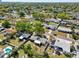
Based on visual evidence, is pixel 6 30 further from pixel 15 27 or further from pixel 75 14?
pixel 75 14

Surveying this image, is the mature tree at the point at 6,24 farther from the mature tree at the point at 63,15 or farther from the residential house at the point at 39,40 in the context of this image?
the mature tree at the point at 63,15

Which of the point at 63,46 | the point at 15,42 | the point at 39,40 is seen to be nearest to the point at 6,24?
the point at 15,42

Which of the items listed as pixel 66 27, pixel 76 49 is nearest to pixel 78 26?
pixel 66 27

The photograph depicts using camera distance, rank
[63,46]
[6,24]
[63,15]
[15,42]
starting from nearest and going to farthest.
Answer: [63,46]
[15,42]
[6,24]
[63,15]

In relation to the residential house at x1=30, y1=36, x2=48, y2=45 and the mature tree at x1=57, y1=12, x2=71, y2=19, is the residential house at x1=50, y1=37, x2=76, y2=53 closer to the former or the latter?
the residential house at x1=30, y1=36, x2=48, y2=45

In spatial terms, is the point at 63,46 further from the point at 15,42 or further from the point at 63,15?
the point at 63,15

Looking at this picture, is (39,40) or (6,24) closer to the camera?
(39,40)

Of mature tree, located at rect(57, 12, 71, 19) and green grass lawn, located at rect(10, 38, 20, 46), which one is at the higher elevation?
mature tree, located at rect(57, 12, 71, 19)

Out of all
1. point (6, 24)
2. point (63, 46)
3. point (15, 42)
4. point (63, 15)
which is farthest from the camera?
point (63, 15)

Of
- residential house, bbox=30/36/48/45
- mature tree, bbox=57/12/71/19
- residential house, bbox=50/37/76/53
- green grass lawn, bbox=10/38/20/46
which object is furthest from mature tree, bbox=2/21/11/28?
mature tree, bbox=57/12/71/19

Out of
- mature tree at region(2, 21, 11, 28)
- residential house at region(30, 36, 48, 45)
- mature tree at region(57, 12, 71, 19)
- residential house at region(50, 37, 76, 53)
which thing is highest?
mature tree at region(57, 12, 71, 19)

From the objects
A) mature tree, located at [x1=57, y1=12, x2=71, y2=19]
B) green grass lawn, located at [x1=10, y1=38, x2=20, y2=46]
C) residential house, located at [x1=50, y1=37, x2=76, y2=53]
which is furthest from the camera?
mature tree, located at [x1=57, y1=12, x2=71, y2=19]

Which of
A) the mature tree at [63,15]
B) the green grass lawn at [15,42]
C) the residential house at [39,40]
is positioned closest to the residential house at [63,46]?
the residential house at [39,40]

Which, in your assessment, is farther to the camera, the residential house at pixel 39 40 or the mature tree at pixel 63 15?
the mature tree at pixel 63 15
